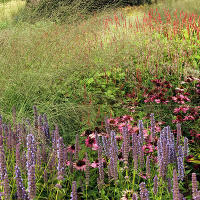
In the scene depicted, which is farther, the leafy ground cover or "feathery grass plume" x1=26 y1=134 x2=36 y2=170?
the leafy ground cover

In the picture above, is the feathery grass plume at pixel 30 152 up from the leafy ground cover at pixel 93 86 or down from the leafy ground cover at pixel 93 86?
up

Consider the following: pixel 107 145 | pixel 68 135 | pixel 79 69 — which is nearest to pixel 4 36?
pixel 79 69

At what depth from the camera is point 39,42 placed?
14.7ft

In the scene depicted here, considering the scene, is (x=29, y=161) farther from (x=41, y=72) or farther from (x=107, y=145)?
(x=41, y=72)

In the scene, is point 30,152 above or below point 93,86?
above

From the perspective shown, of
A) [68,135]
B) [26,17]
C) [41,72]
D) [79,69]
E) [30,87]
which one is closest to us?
[68,135]

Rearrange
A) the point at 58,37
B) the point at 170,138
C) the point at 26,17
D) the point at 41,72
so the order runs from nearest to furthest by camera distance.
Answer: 1. the point at 170,138
2. the point at 41,72
3. the point at 58,37
4. the point at 26,17

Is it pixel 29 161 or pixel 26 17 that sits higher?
pixel 26 17

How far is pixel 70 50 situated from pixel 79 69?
437mm

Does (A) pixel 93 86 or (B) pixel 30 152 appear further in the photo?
(A) pixel 93 86

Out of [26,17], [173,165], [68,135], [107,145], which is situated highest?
[26,17]

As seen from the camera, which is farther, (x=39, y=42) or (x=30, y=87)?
(x=39, y=42)

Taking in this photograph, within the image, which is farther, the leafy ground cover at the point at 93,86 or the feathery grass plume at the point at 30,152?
the leafy ground cover at the point at 93,86

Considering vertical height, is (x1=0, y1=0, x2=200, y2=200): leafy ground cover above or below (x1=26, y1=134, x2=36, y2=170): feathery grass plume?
below
